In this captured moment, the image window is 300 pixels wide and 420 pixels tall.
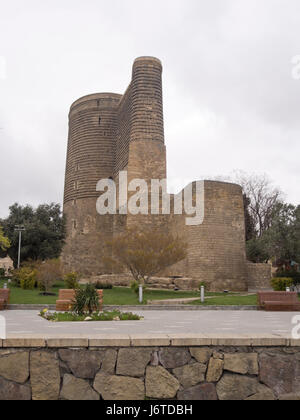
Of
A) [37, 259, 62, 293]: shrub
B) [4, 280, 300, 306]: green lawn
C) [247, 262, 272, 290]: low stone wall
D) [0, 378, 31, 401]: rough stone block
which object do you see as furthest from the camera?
[247, 262, 272, 290]: low stone wall

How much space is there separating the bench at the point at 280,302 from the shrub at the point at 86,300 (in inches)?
207

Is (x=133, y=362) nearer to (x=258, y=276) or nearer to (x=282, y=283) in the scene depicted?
(x=282, y=283)

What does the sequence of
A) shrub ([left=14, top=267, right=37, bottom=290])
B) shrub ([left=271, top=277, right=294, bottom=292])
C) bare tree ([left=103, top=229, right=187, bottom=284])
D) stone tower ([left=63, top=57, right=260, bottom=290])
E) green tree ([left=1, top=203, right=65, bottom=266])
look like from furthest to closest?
green tree ([left=1, top=203, right=65, bottom=266]), stone tower ([left=63, top=57, right=260, bottom=290]), shrub ([left=14, top=267, right=37, bottom=290]), bare tree ([left=103, top=229, right=187, bottom=284]), shrub ([left=271, top=277, right=294, bottom=292])

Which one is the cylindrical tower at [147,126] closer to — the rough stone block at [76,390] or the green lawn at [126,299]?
the green lawn at [126,299]

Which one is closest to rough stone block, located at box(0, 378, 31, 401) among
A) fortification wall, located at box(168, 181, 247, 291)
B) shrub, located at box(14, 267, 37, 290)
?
shrub, located at box(14, 267, 37, 290)

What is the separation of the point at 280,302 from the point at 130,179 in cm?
1679

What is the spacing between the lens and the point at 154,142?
91.5ft

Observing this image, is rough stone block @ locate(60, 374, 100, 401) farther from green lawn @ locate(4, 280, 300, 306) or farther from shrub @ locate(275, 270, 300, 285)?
shrub @ locate(275, 270, 300, 285)

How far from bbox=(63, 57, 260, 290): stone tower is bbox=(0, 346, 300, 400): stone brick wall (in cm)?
1945

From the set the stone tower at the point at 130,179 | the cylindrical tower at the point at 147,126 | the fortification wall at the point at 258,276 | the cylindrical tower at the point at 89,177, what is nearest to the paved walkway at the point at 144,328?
the stone tower at the point at 130,179

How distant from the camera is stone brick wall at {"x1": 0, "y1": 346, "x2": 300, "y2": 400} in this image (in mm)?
4012

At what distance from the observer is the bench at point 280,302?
1206cm
